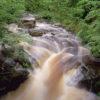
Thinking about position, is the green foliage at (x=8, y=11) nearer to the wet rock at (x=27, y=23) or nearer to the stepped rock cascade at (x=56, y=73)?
the stepped rock cascade at (x=56, y=73)

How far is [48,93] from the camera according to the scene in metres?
7.69

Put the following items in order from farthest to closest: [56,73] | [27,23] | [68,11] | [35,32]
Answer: [68,11]
[27,23]
[35,32]
[56,73]

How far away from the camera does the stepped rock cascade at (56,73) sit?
300 inches

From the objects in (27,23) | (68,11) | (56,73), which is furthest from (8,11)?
(68,11)

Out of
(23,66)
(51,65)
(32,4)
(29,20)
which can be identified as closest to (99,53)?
(51,65)

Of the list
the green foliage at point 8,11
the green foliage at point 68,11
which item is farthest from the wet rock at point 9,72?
the green foliage at point 68,11

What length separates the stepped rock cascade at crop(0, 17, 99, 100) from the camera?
7613mm

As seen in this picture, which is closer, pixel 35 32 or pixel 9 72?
pixel 9 72

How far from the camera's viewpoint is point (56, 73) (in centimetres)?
823

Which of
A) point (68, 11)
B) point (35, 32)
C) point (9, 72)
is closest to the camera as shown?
point (9, 72)

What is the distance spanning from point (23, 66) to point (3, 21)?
4.19 ft

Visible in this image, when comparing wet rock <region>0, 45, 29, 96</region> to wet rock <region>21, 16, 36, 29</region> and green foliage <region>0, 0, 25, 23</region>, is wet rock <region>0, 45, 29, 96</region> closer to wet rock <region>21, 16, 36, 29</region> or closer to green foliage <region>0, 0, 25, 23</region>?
green foliage <region>0, 0, 25, 23</region>

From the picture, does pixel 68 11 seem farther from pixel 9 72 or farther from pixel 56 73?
pixel 9 72

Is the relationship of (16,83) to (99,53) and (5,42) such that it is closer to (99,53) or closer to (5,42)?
(5,42)
